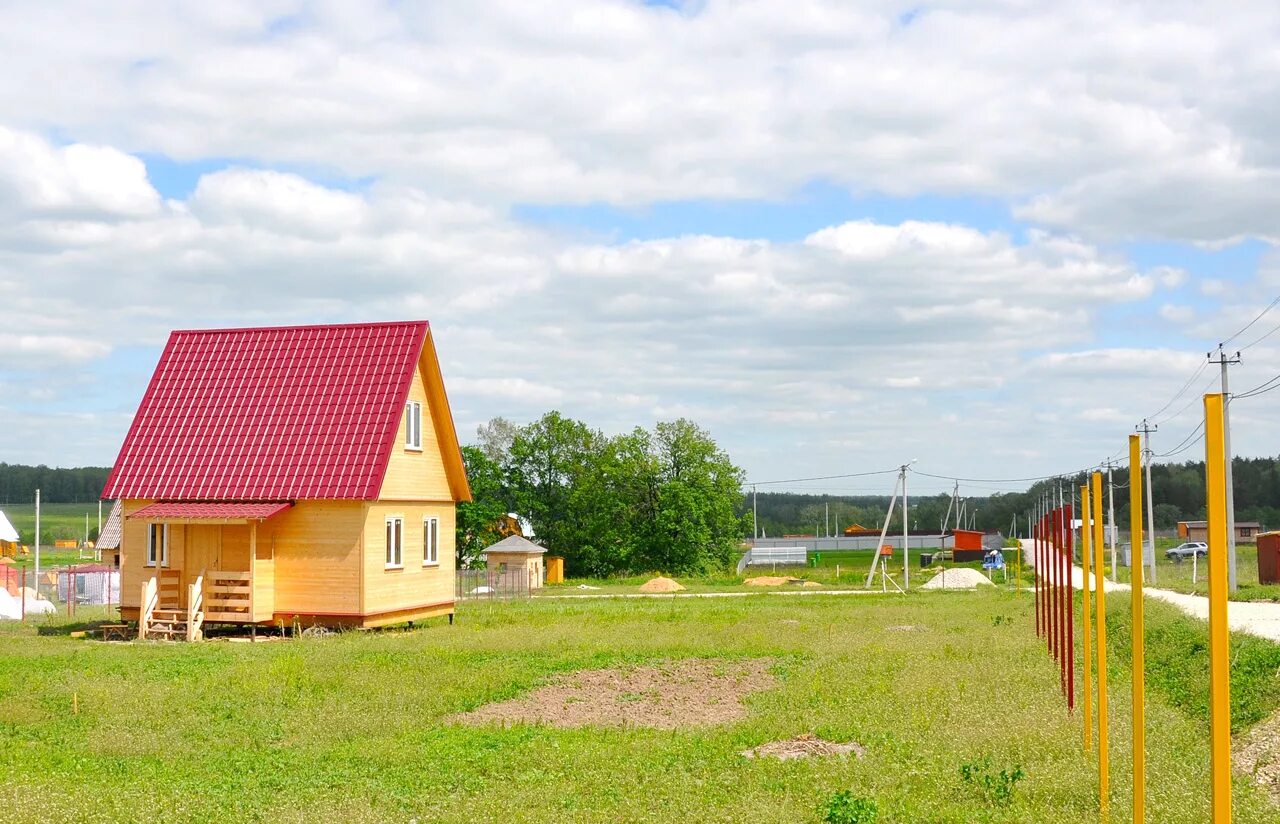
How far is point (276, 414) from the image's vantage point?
30453 millimetres

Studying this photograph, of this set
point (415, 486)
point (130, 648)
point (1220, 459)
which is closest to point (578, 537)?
point (415, 486)

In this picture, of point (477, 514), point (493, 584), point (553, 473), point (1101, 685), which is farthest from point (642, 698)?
point (553, 473)

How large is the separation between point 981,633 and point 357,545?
1394 centimetres

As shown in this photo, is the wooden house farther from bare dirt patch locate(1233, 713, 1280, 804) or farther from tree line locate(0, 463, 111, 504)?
tree line locate(0, 463, 111, 504)

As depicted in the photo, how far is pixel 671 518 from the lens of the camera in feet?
237

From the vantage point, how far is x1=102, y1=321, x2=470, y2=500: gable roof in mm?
28719

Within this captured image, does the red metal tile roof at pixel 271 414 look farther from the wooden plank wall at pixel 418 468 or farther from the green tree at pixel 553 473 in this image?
the green tree at pixel 553 473

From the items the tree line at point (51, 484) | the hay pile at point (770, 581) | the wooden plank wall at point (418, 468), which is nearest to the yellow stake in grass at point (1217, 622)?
the wooden plank wall at point (418, 468)

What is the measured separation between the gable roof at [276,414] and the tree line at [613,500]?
39.0 m

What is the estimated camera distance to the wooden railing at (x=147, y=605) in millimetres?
27688

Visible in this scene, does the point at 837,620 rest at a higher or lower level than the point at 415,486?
lower

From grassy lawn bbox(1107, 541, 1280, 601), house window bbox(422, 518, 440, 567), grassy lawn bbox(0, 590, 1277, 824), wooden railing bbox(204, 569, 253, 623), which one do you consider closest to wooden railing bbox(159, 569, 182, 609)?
wooden railing bbox(204, 569, 253, 623)

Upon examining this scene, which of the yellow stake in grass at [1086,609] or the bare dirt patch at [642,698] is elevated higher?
the yellow stake in grass at [1086,609]

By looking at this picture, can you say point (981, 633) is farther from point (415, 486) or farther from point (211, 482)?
point (211, 482)
